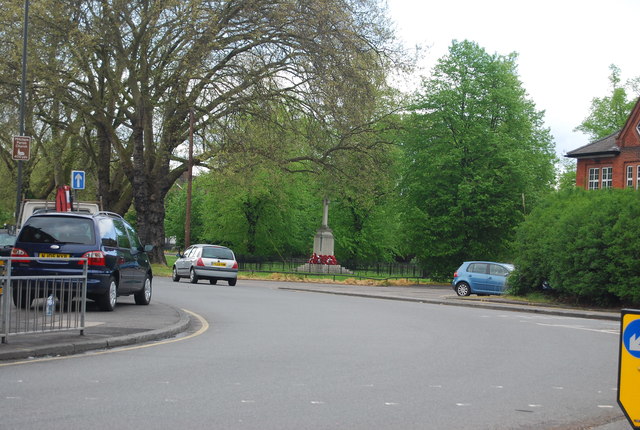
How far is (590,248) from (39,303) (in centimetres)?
1786

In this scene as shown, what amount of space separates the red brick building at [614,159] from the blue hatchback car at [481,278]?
23.4 m

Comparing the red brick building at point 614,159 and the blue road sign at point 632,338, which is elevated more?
the red brick building at point 614,159

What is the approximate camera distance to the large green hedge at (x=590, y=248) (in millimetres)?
23719

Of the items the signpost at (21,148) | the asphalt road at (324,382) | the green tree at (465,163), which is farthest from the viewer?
the green tree at (465,163)

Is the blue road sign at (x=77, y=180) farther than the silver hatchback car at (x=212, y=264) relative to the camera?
No

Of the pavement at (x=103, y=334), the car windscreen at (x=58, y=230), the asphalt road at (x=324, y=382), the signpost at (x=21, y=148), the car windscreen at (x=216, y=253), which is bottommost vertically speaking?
the asphalt road at (x=324, y=382)

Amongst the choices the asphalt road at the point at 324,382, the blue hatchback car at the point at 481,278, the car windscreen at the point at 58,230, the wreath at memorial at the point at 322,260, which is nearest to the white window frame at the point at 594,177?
the wreath at memorial at the point at 322,260

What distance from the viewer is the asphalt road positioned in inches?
274

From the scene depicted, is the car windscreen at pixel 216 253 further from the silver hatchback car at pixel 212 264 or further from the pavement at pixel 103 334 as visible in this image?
the pavement at pixel 103 334

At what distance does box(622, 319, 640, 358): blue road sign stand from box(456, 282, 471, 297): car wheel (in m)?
27.6

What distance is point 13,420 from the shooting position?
652 centimetres

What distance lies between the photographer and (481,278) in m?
33.1

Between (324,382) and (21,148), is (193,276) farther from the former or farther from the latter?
(324,382)

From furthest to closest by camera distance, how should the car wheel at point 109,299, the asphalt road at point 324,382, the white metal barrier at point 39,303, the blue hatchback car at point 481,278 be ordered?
the blue hatchback car at point 481,278, the car wheel at point 109,299, the white metal barrier at point 39,303, the asphalt road at point 324,382
